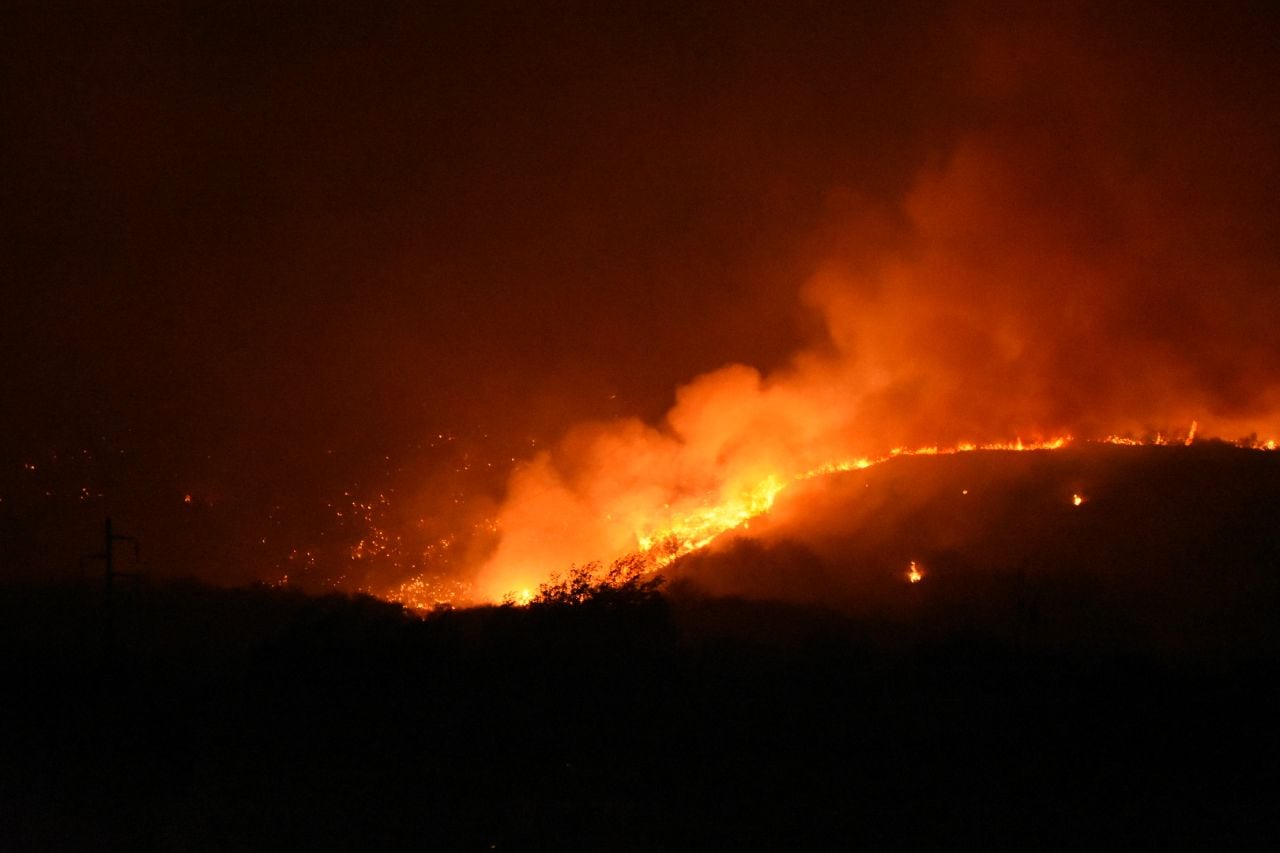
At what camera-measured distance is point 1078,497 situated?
4238 centimetres

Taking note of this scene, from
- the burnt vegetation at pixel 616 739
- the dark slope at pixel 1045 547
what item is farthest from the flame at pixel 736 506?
the burnt vegetation at pixel 616 739

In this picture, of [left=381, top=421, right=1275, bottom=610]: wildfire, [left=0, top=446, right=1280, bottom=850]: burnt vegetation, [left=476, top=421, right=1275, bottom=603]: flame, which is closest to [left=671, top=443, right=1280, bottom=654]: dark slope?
[left=476, top=421, right=1275, bottom=603]: flame

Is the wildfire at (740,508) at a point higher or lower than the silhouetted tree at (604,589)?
higher

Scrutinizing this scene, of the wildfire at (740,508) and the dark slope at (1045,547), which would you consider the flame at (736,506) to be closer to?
the wildfire at (740,508)

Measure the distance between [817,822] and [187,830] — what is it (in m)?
6.53

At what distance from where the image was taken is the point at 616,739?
1358cm

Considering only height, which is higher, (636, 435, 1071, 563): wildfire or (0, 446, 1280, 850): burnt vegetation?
(636, 435, 1071, 563): wildfire

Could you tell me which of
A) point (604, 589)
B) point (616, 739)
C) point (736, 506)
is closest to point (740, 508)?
point (736, 506)

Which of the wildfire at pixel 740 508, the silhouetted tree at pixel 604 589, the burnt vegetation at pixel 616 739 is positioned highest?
the wildfire at pixel 740 508

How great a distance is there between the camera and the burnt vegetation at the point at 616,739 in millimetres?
10836

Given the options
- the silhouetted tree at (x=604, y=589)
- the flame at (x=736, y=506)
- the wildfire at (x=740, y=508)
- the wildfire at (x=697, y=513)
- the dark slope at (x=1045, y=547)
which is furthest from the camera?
the wildfire at (x=697, y=513)

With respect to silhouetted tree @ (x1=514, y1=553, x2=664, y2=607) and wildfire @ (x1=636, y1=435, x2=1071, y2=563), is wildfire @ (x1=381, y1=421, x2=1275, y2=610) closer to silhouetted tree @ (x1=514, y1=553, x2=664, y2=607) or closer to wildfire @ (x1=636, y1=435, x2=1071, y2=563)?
wildfire @ (x1=636, y1=435, x2=1071, y2=563)

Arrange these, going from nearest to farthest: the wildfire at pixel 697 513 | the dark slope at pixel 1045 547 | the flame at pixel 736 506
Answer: the dark slope at pixel 1045 547 → the flame at pixel 736 506 → the wildfire at pixel 697 513

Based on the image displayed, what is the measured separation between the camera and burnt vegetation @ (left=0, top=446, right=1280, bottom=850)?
10.8 meters
